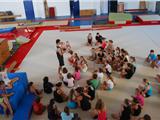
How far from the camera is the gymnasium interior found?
5.25 meters

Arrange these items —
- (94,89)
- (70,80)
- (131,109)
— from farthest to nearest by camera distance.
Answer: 1. (70,80)
2. (94,89)
3. (131,109)

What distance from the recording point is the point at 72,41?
930 cm

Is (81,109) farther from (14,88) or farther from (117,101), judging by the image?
(14,88)

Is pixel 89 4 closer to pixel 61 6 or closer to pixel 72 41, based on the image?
pixel 61 6

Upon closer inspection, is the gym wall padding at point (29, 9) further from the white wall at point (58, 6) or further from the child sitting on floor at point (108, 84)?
the child sitting on floor at point (108, 84)

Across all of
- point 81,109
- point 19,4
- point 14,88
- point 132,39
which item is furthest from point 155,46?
point 19,4

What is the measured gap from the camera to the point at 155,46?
8320mm

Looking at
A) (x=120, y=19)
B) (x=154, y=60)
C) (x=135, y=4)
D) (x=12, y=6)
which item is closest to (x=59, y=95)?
(x=154, y=60)

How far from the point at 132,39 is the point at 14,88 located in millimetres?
5715

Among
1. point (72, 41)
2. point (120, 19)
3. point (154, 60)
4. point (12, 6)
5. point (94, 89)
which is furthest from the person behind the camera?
point (12, 6)

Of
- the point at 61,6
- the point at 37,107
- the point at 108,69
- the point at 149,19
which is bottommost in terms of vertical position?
the point at 37,107

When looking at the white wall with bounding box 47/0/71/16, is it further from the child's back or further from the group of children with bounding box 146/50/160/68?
the child's back

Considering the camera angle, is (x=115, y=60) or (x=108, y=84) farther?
(x=115, y=60)

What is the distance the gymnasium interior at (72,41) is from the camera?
17.2ft
